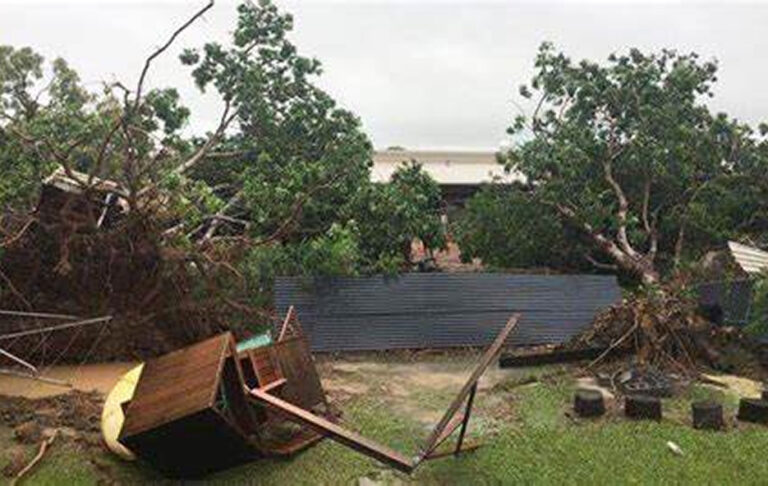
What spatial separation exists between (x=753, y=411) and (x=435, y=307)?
4.69m

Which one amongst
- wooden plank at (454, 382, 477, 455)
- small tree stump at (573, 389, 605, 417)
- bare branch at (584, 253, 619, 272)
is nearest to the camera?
wooden plank at (454, 382, 477, 455)

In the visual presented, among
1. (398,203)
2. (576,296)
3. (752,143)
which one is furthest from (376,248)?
(752,143)

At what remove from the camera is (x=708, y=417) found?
24.0 ft

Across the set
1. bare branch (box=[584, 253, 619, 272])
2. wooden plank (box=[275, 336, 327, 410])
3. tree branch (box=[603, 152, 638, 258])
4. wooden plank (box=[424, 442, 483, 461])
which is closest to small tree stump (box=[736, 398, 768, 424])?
wooden plank (box=[424, 442, 483, 461])

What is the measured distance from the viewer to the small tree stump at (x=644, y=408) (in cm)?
756

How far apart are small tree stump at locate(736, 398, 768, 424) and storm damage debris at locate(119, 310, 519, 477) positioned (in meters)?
3.01

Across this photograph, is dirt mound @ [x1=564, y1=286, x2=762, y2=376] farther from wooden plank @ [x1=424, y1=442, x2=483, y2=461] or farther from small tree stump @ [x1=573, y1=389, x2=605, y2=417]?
wooden plank @ [x1=424, y1=442, x2=483, y2=461]

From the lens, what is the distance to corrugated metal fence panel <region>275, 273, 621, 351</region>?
10664 mm

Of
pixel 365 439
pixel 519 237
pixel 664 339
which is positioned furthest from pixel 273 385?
pixel 519 237

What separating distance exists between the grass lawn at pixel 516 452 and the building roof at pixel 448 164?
46.6 ft

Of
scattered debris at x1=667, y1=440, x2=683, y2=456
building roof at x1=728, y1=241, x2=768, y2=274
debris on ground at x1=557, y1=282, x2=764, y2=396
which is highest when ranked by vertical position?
building roof at x1=728, y1=241, x2=768, y2=274

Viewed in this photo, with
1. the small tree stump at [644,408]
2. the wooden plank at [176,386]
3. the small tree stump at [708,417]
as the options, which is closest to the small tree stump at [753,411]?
the small tree stump at [708,417]

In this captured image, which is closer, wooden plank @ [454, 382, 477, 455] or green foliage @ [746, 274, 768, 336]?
wooden plank @ [454, 382, 477, 455]

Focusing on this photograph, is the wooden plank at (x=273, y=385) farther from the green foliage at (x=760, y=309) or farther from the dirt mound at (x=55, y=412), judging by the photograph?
the green foliage at (x=760, y=309)
